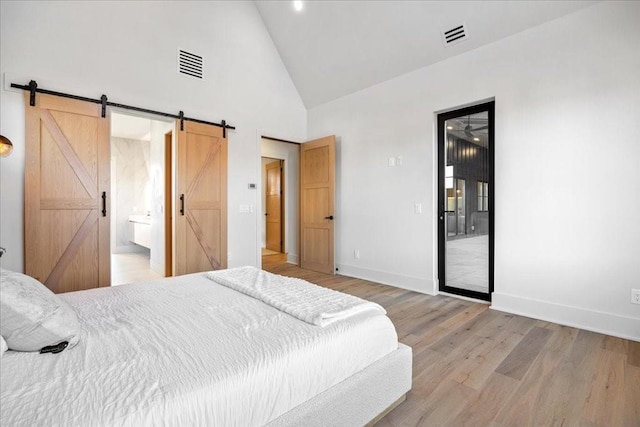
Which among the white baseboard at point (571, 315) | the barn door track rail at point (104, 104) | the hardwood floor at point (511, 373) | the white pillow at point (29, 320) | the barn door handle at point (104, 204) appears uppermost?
the barn door track rail at point (104, 104)

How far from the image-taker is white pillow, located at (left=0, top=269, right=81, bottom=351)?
1.12 meters

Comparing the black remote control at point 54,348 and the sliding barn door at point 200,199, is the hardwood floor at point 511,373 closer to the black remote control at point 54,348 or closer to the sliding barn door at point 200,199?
the black remote control at point 54,348

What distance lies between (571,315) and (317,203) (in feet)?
11.6

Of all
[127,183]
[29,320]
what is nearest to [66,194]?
[29,320]

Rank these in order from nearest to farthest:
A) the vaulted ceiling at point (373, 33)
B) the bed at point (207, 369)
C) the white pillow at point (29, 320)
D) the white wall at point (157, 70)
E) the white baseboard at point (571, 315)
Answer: the bed at point (207, 369)
the white pillow at point (29, 320)
the white baseboard at point (571, 315)
the white wall at point (157, 70)
the vaulted ceiling at point (373, 33)

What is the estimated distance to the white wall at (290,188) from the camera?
20.2 ft

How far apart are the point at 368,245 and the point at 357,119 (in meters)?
1.95

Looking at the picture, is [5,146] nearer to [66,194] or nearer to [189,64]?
[66,194]

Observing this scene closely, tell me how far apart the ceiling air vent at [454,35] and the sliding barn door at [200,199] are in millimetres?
3075

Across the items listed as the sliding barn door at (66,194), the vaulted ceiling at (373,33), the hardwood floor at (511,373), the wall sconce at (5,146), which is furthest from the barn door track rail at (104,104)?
the hardwood floor at (511,373)

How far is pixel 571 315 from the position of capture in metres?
2.90

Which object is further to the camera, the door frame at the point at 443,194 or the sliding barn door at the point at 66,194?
the door frame at the point at 443,194

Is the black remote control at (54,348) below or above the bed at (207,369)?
above

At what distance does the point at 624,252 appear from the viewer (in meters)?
2.65
